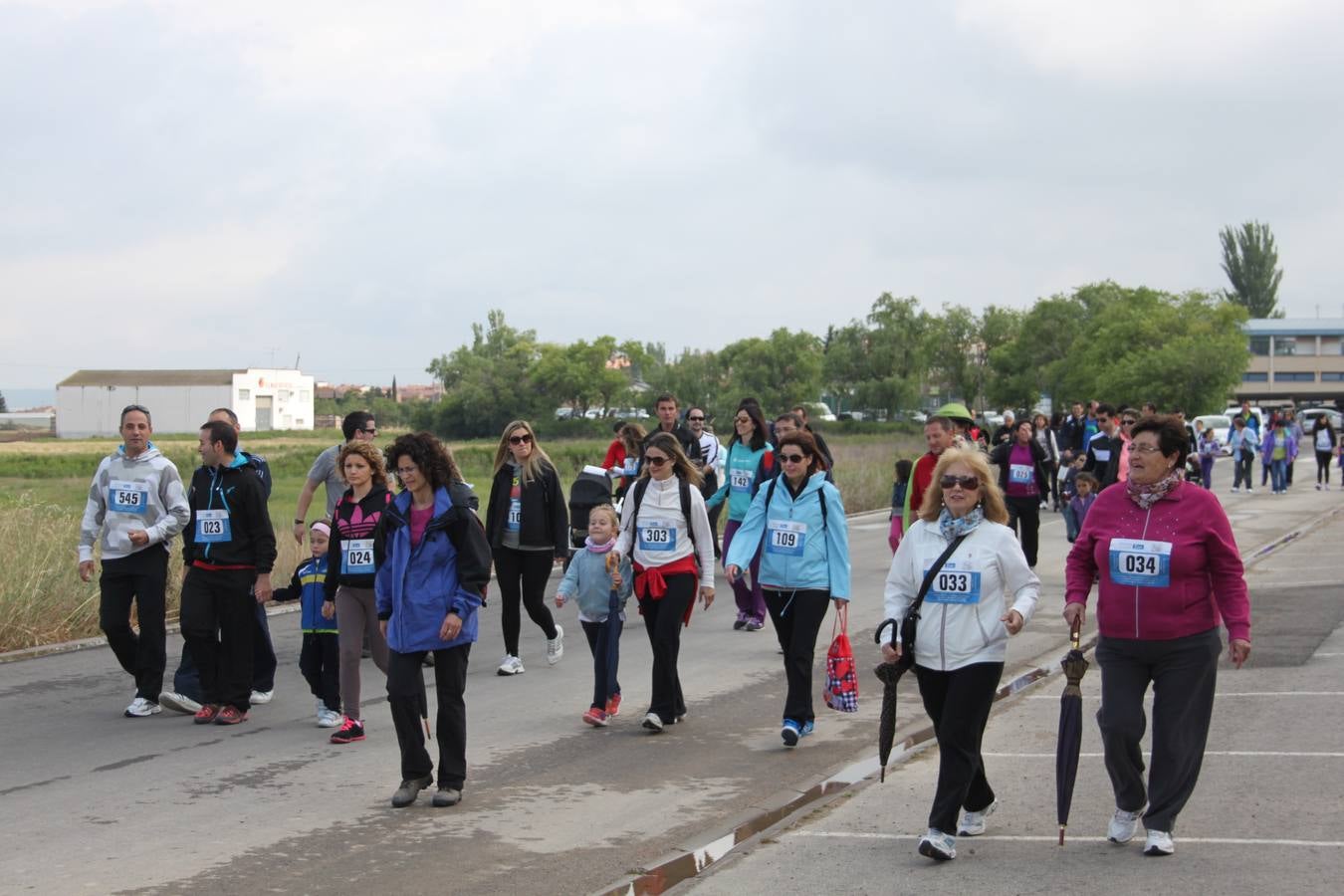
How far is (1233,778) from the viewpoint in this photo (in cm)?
734

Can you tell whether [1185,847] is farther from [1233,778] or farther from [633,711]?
[633,711]

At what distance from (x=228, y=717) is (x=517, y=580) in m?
2.48

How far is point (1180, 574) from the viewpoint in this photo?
19.6 feet

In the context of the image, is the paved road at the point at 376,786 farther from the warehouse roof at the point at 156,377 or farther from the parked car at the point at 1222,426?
the warehouse roof at the point at 156,377

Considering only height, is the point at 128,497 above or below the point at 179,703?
above

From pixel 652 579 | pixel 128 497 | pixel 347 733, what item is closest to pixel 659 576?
pixel 652 579

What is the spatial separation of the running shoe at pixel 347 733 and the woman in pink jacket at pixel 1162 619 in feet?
14.9

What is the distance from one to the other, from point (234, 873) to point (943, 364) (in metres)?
98.3

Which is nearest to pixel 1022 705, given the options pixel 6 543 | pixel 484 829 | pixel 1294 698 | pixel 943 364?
pixel 1294 698

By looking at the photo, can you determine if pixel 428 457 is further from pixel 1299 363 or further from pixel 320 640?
pixel 1299 363

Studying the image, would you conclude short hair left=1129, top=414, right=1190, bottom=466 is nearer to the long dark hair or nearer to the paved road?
the paved road

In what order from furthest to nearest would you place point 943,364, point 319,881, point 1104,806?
point 943,364 < point 1104,806 < point 319,881

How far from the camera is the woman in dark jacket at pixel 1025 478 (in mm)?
16125

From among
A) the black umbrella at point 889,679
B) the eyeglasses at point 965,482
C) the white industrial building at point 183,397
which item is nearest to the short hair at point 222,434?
the black umbrella at point 889,679
